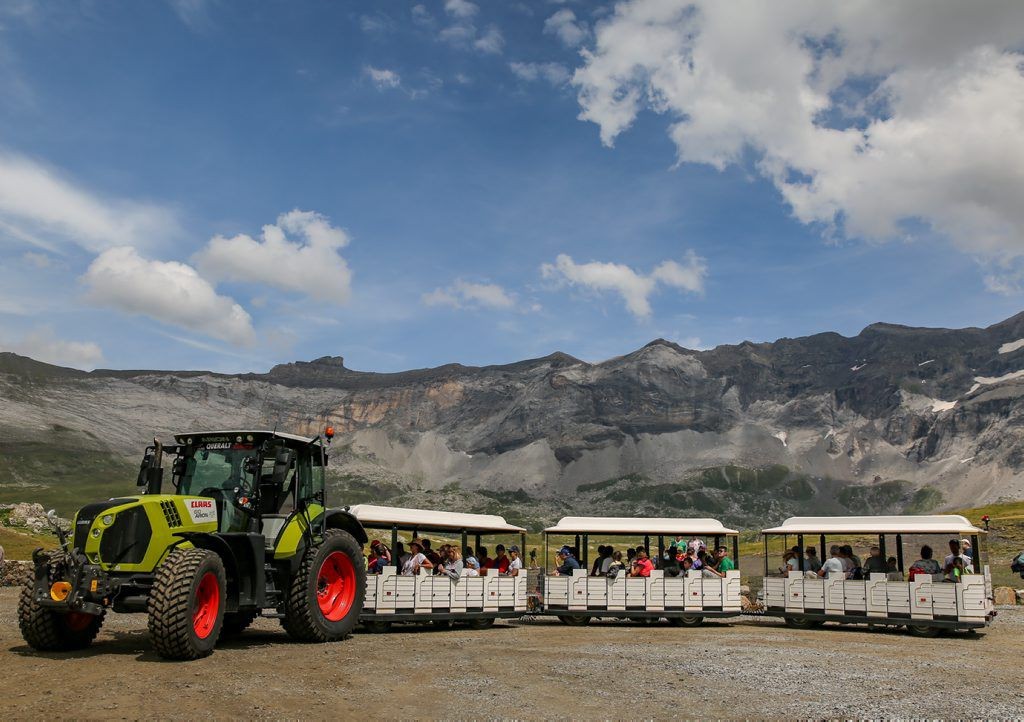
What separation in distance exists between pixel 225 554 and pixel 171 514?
1.07m

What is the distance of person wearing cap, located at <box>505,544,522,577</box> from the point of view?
22.7 m

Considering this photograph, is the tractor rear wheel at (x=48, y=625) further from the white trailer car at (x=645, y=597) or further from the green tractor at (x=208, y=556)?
the white trailer car at (x=645, y=597)

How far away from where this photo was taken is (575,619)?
24.2 m

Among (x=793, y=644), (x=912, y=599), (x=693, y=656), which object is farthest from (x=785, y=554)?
(x=693, y=656)

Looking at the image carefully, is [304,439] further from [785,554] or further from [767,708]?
[785,554]

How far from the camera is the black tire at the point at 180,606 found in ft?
39.9

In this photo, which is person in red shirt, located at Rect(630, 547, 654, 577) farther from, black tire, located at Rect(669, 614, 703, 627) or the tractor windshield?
the tractor windshield

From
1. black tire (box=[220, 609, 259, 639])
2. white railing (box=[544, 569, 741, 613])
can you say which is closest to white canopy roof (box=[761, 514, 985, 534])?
white railing (box=[544, 569, 741, 613])

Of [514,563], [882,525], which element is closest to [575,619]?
[514,563]

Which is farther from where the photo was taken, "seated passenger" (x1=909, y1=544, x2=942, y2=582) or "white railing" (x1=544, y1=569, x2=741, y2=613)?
"white railing" (x1=544, y1=569, x2=741, y2=613)

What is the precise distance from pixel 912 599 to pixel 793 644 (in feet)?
16.4

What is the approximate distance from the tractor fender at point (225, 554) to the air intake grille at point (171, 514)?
0.18 metres

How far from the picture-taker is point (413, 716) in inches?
383

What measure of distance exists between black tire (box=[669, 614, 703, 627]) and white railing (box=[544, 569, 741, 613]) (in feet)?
0.71
